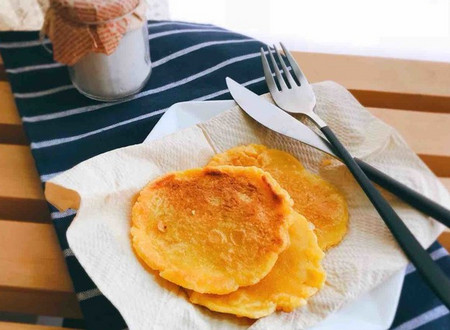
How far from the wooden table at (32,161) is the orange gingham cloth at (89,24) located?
0.19 meters

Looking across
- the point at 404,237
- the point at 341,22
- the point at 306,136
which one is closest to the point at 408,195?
the point at 404,237

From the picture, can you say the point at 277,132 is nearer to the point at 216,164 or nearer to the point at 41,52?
the point at 216,164

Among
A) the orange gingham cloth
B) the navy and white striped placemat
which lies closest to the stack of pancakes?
the navy and white striped placemat

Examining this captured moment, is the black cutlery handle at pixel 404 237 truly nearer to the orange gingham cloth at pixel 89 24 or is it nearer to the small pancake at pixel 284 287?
the small pancake at pixel 284 287

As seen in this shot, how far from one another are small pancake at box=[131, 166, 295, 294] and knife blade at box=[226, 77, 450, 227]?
0.12m

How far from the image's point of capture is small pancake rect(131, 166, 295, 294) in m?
0.62

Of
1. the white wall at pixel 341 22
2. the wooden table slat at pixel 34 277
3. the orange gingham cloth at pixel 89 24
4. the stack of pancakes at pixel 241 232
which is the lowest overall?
the wooden table slat at pixel 34 277

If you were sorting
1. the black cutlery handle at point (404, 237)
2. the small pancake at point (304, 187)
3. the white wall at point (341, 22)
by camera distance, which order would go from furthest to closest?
the white wall at point (341, 22), the small pancake at point (304, 187), the black cutlery handle at point (404, 237)

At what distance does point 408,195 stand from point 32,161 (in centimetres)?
60

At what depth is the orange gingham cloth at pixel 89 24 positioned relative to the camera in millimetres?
795

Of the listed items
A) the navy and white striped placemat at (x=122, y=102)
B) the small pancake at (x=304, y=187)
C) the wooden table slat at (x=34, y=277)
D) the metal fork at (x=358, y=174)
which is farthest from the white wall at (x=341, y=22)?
the wooden table slat at (x=34, y=277)

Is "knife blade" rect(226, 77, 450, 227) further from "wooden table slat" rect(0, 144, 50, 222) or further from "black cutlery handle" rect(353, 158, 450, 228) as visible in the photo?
"wooden table slat" rect(0, 144, 50, 222)

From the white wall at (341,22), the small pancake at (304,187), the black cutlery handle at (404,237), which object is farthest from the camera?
the white wall at (341,22)

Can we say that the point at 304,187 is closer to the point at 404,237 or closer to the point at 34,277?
the point at 404,237
